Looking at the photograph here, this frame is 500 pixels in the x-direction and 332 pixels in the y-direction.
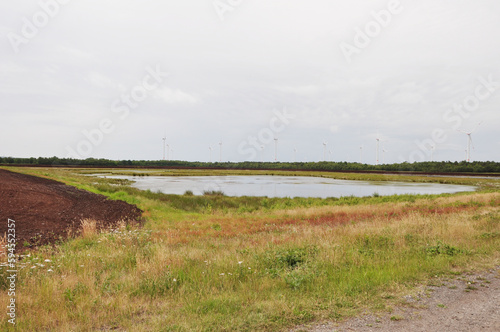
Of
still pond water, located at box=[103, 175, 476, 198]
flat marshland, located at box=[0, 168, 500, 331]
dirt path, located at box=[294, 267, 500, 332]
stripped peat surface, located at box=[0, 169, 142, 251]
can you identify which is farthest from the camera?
still pond water, located at box=[103, 175, 476, 198]

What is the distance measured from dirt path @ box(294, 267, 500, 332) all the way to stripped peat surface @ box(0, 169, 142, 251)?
12.4 m

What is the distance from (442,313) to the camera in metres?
5.97

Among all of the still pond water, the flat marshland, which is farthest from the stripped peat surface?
the still pond water

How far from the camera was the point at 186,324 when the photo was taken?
549cm

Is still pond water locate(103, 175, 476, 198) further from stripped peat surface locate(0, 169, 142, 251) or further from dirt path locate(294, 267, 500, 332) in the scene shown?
dirt path locate(294, 267, 500, 332)

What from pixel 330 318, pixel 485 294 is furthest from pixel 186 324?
pixel 485 294

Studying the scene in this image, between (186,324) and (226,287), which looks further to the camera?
(226,287)

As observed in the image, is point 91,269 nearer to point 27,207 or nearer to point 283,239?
point 283,239

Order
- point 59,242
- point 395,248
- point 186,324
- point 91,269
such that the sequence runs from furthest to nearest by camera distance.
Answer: point 59,242, point 395,248, point 91,269, point 186,324

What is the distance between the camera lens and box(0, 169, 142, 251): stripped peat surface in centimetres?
1379

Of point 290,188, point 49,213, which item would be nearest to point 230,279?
point 49,213

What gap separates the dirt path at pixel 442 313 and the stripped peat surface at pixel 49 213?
1244 centimetres

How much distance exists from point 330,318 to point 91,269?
705 cm

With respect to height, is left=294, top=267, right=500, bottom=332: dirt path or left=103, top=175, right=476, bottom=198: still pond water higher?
left=294, top=267, right=500, bottom=332: dirt path
